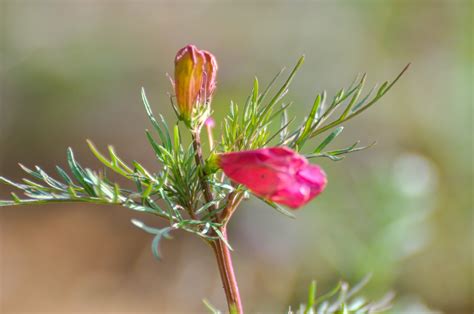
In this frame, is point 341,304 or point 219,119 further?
point 219,119

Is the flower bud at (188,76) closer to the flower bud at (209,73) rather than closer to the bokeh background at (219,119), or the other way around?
Answer: the flower bud at (209,73)

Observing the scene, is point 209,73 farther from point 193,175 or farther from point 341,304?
point 341,304

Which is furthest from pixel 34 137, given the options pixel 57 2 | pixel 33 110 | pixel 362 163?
pixel 362 163

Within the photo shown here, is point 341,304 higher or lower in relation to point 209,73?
lower

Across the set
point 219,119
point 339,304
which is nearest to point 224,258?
point 339,304

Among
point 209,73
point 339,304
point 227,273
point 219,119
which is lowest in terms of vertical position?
point 219,119

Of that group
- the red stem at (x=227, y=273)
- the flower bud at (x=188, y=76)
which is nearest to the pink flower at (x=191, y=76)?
the flower bud at (x=188, y=76)

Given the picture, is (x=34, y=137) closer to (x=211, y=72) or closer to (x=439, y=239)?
(x=439, y=239)

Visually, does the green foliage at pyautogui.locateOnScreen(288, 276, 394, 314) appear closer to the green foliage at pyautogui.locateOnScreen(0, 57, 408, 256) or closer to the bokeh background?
the green foliage at pyautogui.locateOnScreen(0, 57, 408, 256)
